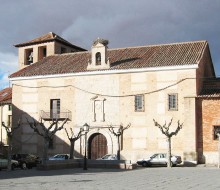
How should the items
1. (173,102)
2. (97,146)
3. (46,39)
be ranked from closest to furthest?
(173,102) → (97,146) → (46,39)

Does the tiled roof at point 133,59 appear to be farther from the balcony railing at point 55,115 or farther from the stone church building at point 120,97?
the balcony railing at point 55,115

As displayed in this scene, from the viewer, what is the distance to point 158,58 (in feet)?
119

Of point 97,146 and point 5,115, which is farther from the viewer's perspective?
point 5,115

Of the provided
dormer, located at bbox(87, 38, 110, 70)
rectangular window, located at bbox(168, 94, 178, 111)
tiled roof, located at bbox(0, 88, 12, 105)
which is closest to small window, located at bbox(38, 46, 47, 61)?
tiled roof, located at bbox(0, 88, 12, 105)

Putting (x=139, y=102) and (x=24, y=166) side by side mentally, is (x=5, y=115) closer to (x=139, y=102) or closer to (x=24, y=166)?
(x=24, y=166)

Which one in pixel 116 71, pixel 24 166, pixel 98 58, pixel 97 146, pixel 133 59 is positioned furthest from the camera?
pixel 98 58

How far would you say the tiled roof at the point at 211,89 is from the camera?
33.1 meters

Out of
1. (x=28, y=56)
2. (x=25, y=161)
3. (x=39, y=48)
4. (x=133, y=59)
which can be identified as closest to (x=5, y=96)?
(x=28, y=56)

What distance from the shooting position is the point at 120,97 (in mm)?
35906

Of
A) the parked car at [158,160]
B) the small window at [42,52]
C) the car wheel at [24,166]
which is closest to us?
the car wheel at [24,166]

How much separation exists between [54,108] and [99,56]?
5987 millimetres

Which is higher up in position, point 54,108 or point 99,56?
point 99,56

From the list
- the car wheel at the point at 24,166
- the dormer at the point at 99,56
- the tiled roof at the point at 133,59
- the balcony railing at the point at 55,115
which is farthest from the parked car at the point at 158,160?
the dormer at the point at 99,56

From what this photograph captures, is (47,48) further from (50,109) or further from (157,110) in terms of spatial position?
(157,110)
